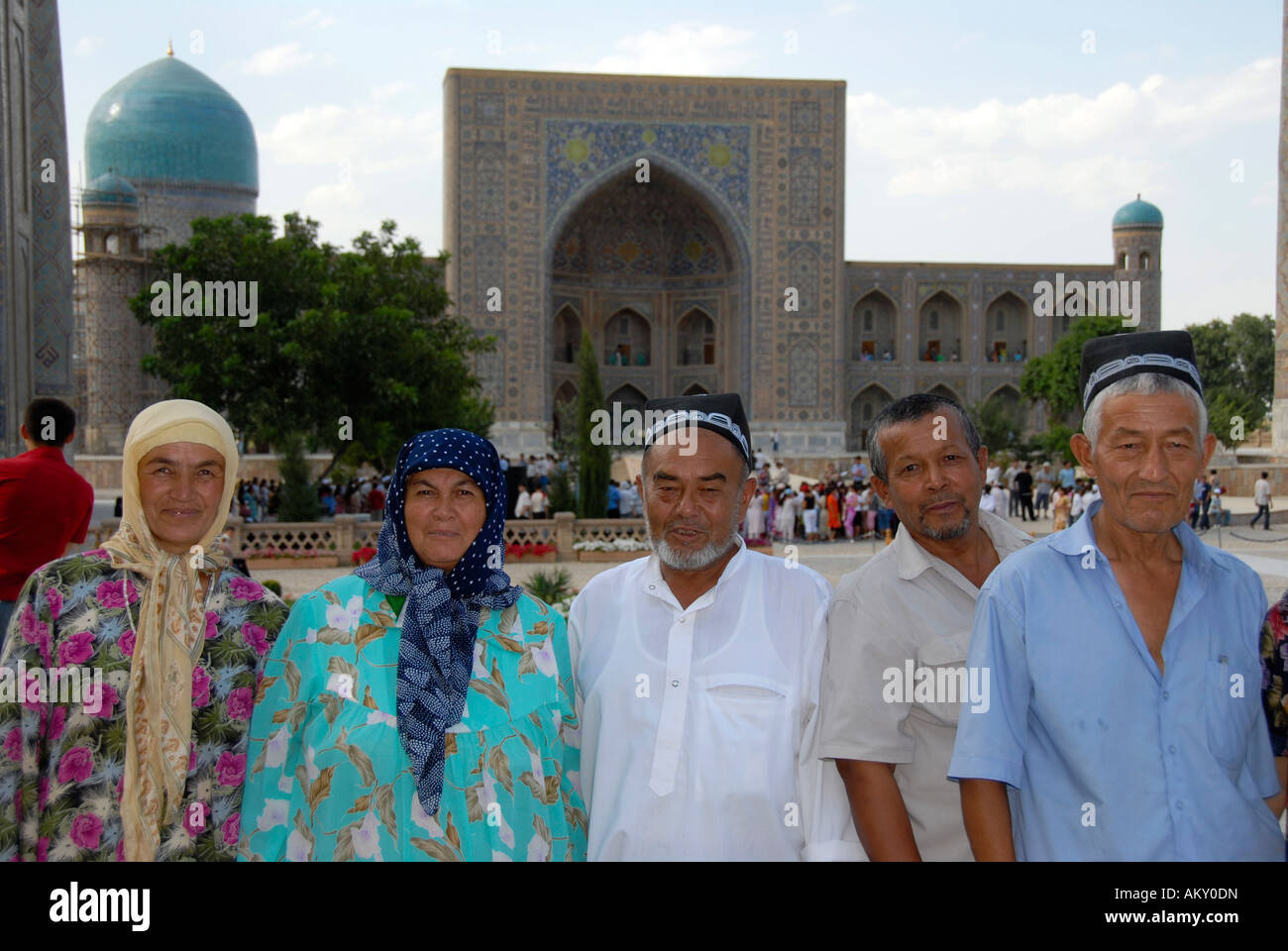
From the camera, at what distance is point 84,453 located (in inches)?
910

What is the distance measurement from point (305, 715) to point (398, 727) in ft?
0.55

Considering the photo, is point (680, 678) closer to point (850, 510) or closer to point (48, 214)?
point (48, 214)

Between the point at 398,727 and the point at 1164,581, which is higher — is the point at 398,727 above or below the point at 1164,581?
below

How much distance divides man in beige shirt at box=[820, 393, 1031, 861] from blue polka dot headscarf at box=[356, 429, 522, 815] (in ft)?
1.99

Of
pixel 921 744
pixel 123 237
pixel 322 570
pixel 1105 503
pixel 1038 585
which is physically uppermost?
pixel 123 237

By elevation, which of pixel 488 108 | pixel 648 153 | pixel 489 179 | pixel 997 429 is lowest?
pixel 997 429

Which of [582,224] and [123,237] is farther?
[582,224]

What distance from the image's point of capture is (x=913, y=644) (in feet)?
6.12

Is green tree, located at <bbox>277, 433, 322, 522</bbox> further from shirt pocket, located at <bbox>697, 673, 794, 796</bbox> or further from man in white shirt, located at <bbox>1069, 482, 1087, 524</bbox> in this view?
shirt pocket, located at <bbox>697, 673, 794, 796</bbox>

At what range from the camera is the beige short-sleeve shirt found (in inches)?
70.2

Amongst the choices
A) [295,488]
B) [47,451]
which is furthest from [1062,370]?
[47,451]

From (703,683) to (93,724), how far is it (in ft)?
3.50

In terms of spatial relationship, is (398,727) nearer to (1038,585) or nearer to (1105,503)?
(1038,585)
